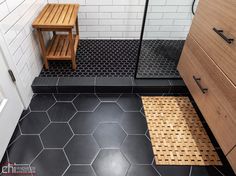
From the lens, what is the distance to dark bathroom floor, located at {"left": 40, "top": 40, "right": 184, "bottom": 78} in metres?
1.66

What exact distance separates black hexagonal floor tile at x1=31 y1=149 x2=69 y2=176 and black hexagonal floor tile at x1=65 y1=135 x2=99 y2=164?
0.05m

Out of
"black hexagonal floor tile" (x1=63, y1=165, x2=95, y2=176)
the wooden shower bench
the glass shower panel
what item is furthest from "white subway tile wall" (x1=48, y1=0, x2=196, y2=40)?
"black hexagonal floor tile" (x1=63, y1=165, x2=95, y2=176)

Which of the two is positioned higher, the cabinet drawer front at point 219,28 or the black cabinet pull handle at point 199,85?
the cabinet drawer front at point 219,28

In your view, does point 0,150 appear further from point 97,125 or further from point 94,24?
point 94,24

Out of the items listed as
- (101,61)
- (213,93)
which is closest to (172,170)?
(213,93)

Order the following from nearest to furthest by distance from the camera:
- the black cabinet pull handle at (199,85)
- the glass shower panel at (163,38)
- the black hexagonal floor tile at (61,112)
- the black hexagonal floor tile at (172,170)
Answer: the black cabinet pull handle at (199,85) < the black hexagonal floor tile at (172,170) < the black hexagonal floor tile at (61,112) < the glass shower panel at (163,38)

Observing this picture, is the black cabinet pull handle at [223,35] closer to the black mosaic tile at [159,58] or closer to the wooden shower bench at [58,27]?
the black mosaic tile at [159,58]

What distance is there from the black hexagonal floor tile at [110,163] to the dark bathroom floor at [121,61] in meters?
0.71

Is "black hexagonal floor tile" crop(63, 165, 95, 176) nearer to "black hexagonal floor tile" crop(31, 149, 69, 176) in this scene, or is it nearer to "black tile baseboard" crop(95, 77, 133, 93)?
"black hexagonal floor tile" crop(31, 149, 69, 176)

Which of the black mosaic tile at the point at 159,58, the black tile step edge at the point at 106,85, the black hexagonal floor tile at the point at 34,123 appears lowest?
the black hexagonal floor tile at the point at 34,123

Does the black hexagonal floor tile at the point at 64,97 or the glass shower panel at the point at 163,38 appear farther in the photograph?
the glass shower panel at the point at 163,38

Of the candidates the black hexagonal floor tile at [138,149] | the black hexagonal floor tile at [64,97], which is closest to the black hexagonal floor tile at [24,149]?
the black hexagonal floor tile at [64,97]

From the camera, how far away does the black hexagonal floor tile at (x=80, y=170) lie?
1.08m

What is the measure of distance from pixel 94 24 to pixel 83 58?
1.55ft
